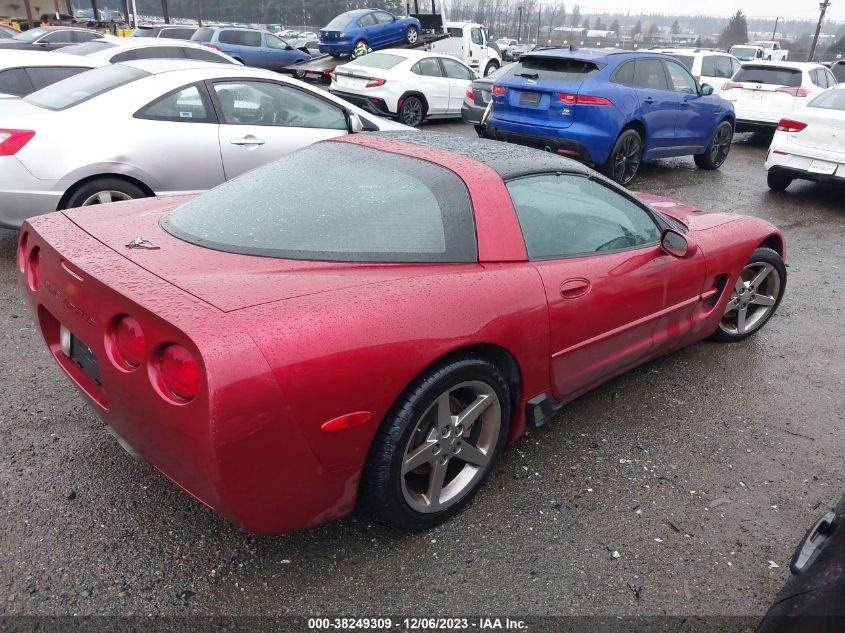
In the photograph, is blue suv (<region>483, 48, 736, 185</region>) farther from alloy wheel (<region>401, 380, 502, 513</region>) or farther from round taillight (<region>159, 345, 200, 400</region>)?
round taillight (<region>159, 345, 200, 400</region>)

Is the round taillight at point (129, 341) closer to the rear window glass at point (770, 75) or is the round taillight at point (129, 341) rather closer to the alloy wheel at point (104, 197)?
the alloy wheel at point (104, 197)

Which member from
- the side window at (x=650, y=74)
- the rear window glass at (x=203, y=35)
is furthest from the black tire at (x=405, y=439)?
the rear window glass at (x=203, y=35)

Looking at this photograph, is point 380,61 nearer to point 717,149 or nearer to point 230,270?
point 717,149

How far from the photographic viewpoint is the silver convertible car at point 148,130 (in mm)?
4387

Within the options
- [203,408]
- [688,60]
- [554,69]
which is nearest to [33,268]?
[203,408]

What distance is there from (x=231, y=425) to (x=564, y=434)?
6.13ft

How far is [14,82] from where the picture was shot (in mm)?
7297

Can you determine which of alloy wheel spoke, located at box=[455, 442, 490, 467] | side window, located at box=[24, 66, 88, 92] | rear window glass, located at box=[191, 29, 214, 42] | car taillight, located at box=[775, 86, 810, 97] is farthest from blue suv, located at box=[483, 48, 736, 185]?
rear window glass, located at box=[191, 29, 214, 42]

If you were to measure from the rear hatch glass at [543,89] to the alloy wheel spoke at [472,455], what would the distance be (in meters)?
6.00

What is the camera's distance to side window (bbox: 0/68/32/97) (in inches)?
285

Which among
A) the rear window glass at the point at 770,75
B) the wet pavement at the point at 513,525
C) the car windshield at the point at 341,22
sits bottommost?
the wet pavement at the point at 513,525

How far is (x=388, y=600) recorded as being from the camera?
85.1 inches

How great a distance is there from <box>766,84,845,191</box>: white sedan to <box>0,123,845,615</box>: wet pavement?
496 centimetres

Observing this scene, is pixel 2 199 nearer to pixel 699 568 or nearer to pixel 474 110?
pixel 699 568
